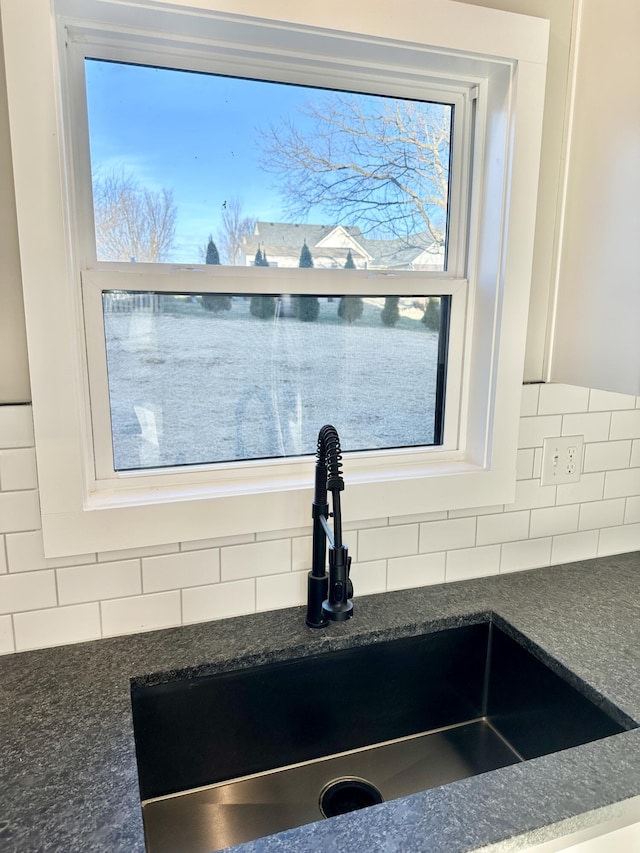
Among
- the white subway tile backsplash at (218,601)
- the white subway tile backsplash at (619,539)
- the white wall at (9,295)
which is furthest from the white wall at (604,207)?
the white wall at (9,295)

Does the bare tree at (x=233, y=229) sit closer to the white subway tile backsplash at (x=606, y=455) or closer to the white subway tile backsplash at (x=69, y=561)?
the white subway tile backsplash at (x=69, y=561)

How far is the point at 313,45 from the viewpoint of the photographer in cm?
111

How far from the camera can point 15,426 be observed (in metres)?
1.03

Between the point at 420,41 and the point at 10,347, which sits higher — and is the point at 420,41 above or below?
above

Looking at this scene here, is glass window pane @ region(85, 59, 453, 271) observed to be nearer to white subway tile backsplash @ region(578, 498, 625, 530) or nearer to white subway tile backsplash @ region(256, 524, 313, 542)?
white subway tile backsplash @ region(256, 524, 313, 542)

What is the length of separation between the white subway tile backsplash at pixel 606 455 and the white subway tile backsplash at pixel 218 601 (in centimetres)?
88

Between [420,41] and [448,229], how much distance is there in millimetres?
380

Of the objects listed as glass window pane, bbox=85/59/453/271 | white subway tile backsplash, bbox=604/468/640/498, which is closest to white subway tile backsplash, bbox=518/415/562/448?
white subway tile backsplash, bbox=604/468/640/498

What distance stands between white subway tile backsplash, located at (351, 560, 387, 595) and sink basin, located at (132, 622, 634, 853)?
14 centimetres

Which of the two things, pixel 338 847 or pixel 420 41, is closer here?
Answer: pixel 338 847

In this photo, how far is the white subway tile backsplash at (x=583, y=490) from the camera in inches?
57.5

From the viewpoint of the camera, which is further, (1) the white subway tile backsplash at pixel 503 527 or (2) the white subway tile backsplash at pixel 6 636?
(1) the white subway tile backsplash at pixel 503 527

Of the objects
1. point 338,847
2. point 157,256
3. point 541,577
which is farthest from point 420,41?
point 338,847

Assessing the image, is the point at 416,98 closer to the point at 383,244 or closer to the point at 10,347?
the point at 383,244
